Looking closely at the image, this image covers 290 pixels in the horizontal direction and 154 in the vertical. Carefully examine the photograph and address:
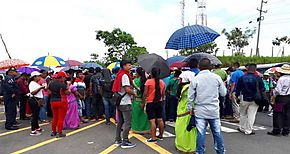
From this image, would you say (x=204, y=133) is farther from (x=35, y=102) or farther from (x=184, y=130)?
(x=35, y=102)

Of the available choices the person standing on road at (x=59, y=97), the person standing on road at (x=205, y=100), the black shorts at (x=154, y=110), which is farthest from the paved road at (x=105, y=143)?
the person standing on road at (x=205, y=100)

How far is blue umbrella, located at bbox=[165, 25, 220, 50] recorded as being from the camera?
306 inches

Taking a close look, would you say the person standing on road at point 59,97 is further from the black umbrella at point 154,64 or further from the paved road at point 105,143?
the black umbrella at point 154,64

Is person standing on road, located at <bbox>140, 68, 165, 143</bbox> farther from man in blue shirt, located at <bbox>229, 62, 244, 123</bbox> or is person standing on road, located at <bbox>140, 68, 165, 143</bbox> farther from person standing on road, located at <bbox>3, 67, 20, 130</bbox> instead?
person standing on road, located at <bbox>3, 67, 20, 130</bbox>

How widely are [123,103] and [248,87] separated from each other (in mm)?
3275

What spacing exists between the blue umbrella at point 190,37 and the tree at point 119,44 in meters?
25.4

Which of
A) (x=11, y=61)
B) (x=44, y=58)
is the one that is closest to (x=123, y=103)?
(x=44, y=58)

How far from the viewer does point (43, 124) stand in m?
8.95

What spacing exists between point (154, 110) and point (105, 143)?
4.36ft

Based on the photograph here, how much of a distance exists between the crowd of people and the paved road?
10.7 inches

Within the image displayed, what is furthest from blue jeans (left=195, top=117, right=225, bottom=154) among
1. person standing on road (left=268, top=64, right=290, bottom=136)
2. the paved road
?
person standing on road (left=268, top=64, right=290, bottom=136)

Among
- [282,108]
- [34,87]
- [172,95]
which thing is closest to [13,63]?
[34,87]

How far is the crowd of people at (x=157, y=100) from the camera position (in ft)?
16.2

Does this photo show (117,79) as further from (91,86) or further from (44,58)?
(44,58)
